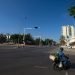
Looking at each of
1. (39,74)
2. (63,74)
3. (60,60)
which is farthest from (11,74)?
(60,60)

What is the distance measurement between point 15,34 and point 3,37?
8835 millimetres

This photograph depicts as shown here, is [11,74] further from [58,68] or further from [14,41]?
[14,41]

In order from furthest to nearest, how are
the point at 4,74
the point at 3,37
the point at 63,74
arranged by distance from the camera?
the point at 3,37 < the point at 63,74 < the point at 4,74

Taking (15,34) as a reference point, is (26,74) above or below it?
below

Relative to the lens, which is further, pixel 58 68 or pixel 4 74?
pixel 58 68

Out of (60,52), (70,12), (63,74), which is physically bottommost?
(63,74)

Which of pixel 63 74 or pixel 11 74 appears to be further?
pixel 63 74

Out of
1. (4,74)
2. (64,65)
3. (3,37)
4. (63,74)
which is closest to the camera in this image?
(4,74)

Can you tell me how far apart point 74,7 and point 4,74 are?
6868mm

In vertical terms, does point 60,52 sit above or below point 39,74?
above

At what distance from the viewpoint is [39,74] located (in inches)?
552

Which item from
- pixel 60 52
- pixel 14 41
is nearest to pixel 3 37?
pixel 14 41

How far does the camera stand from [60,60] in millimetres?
17500

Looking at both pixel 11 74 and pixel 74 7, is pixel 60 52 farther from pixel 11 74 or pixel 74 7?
pixel 11 74
